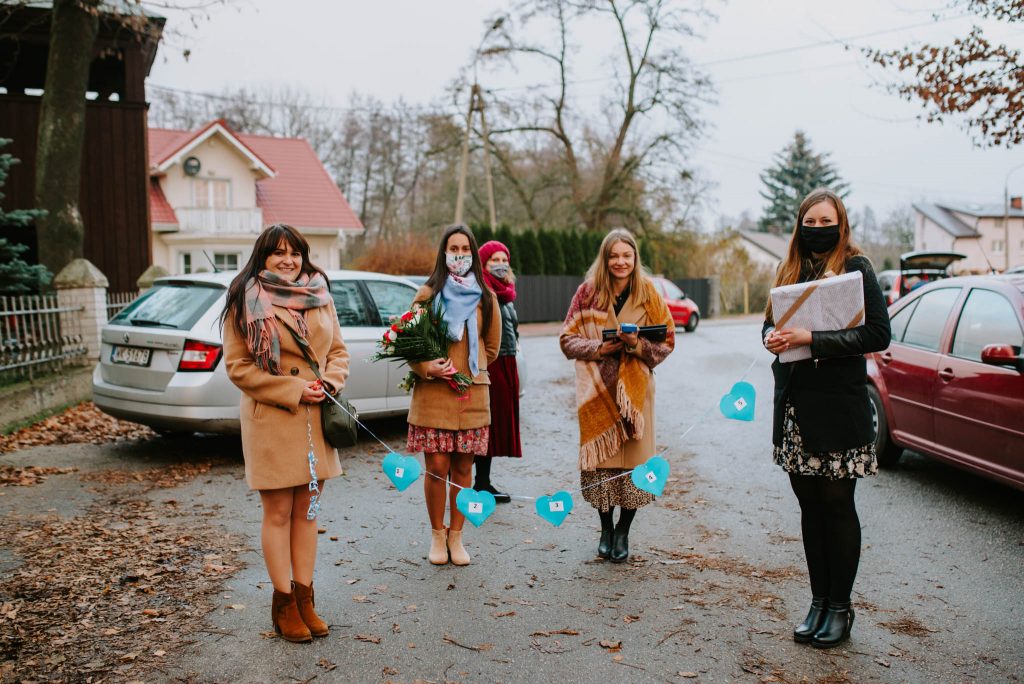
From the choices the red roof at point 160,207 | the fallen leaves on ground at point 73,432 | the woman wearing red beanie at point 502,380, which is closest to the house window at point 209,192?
the red roof at point 160,207

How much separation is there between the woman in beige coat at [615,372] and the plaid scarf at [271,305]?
1.61 meters

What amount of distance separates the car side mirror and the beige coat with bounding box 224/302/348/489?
4226mm

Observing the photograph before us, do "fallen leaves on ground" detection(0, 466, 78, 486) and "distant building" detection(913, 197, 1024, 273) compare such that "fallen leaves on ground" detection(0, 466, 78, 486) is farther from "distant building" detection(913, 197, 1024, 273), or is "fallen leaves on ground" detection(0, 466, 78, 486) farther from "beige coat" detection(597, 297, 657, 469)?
"distant building" detection(913, 197, 1024, 273)

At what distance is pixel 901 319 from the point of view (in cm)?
713

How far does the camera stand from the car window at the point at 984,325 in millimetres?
5670

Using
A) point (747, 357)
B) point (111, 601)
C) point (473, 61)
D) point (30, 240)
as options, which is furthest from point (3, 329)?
point (473, 61)

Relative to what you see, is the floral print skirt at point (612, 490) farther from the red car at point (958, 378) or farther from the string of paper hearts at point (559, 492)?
the red car at point (958, 378)

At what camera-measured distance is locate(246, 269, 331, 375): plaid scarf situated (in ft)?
12.1

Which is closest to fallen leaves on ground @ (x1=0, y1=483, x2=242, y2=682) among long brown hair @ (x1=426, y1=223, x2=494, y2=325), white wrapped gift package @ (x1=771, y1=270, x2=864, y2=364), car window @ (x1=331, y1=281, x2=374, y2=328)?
long brown hair @ (x1=426, y1=223, x2=494, y2=325)

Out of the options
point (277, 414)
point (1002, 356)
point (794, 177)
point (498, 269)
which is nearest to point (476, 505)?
point (277, 414)

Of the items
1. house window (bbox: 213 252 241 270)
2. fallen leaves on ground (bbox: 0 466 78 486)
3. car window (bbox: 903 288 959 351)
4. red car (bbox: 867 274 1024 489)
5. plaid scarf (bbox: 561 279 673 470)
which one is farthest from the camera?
house window (bbox: 213 252 241 270)

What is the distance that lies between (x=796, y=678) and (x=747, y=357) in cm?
1364

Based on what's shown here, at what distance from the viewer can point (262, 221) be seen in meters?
33.8

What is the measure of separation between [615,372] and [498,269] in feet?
4.17
